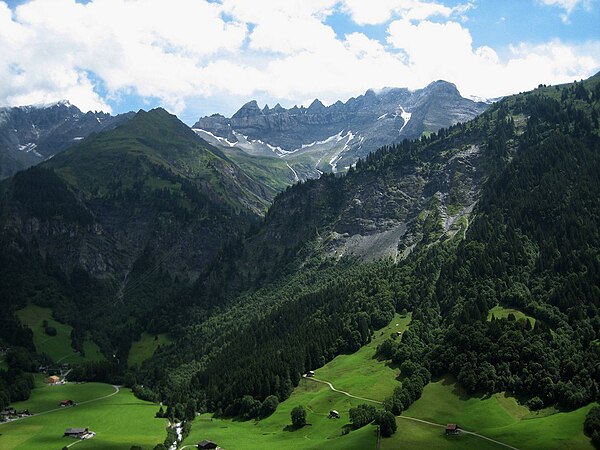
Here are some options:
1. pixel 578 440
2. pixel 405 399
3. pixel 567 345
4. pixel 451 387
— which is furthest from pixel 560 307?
pixel 578 440

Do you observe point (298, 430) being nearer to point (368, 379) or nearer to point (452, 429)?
point (368, 379)

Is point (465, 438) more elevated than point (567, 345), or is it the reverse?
point (567, 345)

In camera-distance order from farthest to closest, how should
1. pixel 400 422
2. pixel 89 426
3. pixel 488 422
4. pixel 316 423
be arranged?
pixel 89 426 < pixel 316 423 < pixel 400 422 < pixel 488 422

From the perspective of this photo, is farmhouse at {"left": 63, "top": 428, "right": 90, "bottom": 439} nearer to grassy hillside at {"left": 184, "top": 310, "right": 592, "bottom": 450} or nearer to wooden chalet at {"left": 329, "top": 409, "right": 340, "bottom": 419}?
grassy hillside at {"left": 184, "top": 310, "right": 592, "bottom": 450}

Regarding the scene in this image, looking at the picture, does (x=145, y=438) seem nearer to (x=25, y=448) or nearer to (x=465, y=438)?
(x=25, y=448)

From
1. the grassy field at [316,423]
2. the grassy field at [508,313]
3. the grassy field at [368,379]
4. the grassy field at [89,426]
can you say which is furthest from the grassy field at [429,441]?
the grassy field at [508,313]

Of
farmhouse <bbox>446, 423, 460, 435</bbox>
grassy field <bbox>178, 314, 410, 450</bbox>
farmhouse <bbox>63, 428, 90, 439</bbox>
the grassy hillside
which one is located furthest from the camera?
farmhouse <bbox>63, 428, 90, 439</bbox>

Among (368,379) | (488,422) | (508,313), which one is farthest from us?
(508,313)

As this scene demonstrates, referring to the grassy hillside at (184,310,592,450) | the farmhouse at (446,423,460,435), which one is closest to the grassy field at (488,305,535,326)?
the grassy hillside at (184,310,592,450)

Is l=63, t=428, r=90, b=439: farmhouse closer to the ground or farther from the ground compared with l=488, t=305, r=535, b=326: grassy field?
closer to the ground

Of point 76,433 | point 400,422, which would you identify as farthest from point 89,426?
point 400,422

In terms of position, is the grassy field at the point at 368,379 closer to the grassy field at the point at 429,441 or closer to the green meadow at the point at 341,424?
the green meadow at the point at 341,424
